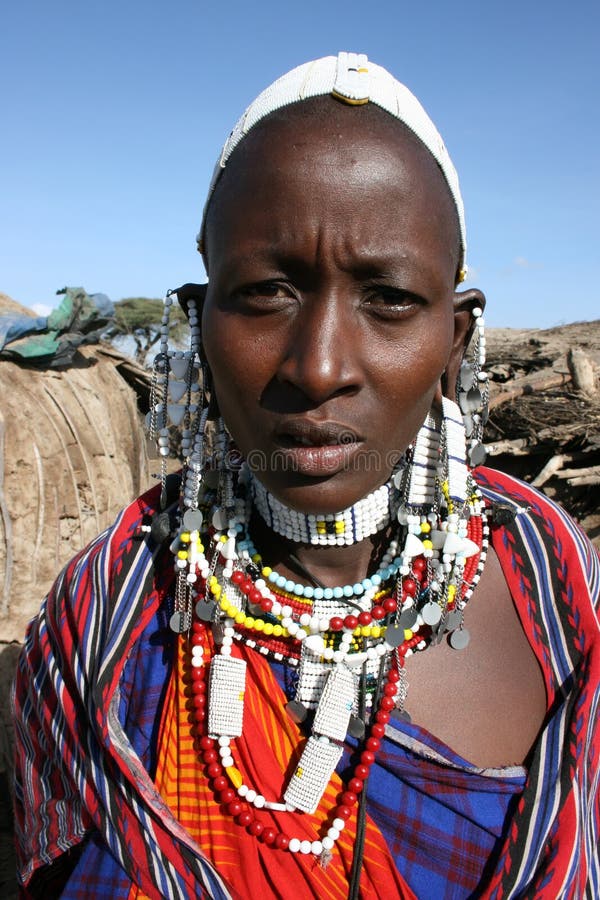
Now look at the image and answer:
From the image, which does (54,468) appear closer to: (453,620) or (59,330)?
(59,330)

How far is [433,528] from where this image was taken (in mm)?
1528

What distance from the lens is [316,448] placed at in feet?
4.06

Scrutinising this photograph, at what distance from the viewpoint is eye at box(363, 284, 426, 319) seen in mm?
1228

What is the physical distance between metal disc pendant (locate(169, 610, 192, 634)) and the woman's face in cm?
42

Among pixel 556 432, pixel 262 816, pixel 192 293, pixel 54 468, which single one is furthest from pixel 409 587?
pixel 556 432

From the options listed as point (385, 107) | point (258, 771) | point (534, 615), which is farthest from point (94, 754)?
point (385, 107)

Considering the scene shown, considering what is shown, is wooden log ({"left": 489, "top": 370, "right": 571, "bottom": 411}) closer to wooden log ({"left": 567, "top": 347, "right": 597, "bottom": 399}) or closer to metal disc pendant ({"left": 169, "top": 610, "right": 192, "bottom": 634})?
wooden log ({"left": 567, "top": 347, "right": 597, "bottom": 399})

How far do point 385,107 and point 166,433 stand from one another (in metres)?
0.87

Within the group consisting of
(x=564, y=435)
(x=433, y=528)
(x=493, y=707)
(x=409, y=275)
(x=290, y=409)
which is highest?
(x=564, y=435)

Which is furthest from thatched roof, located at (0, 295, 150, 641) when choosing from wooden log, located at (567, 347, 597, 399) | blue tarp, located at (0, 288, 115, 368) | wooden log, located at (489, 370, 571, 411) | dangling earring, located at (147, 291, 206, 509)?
wooden log, located at (567, 347, 597, 399)

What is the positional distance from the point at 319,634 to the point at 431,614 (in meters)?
0.25

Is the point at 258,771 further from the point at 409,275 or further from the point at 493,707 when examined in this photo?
the point at 409,275

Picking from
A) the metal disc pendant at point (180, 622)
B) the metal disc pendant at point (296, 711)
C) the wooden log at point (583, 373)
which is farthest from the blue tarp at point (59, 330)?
the wooden log at point (583, 373)

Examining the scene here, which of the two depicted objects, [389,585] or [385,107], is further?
[389,585]
